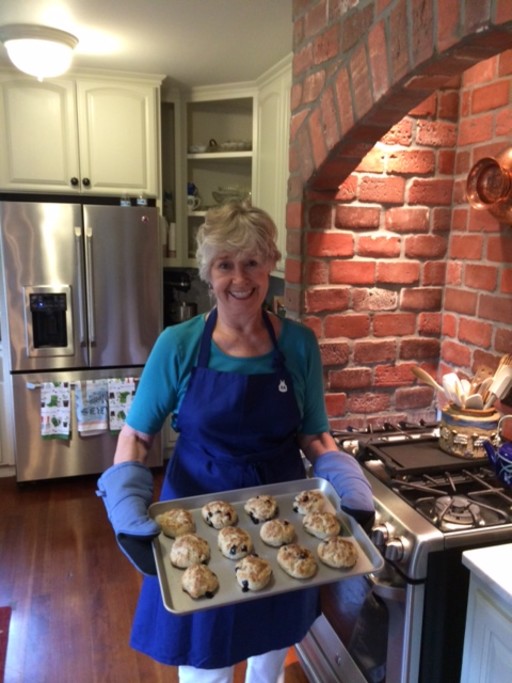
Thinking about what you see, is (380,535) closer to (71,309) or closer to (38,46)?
(71,309)

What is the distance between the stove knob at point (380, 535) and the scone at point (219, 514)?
31 centimetres

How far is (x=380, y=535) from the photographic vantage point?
124 cm

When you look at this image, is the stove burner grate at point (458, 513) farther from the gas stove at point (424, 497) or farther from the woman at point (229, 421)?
the woman at point (229, 421)

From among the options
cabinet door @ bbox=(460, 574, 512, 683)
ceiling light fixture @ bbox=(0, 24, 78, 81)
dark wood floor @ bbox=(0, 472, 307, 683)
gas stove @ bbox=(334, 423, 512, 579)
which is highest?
ceiling light fixture @ bbox=(0, 24, 78, 81)

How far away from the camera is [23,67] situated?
2.48 meters

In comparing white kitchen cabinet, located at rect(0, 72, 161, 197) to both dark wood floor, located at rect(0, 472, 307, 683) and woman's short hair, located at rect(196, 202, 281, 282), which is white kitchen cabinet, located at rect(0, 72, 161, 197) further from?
woman's short hair, located at rect(196, 202, 281, 282)

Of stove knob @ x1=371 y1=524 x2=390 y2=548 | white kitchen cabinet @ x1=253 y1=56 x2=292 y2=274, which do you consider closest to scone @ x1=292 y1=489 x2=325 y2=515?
stove knob @ x1=371 y1=524 x2=390 y2=548

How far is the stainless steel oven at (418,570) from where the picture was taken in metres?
1.19

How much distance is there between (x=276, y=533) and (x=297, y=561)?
0.31 ft

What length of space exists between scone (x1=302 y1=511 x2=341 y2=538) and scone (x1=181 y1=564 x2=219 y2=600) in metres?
0.25

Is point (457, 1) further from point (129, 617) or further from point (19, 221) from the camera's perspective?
point (19, 221)

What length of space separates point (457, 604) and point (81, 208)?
2511 mm

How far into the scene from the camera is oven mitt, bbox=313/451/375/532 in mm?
1200

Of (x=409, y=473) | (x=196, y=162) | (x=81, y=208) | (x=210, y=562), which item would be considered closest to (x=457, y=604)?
(x=409, y=473)
